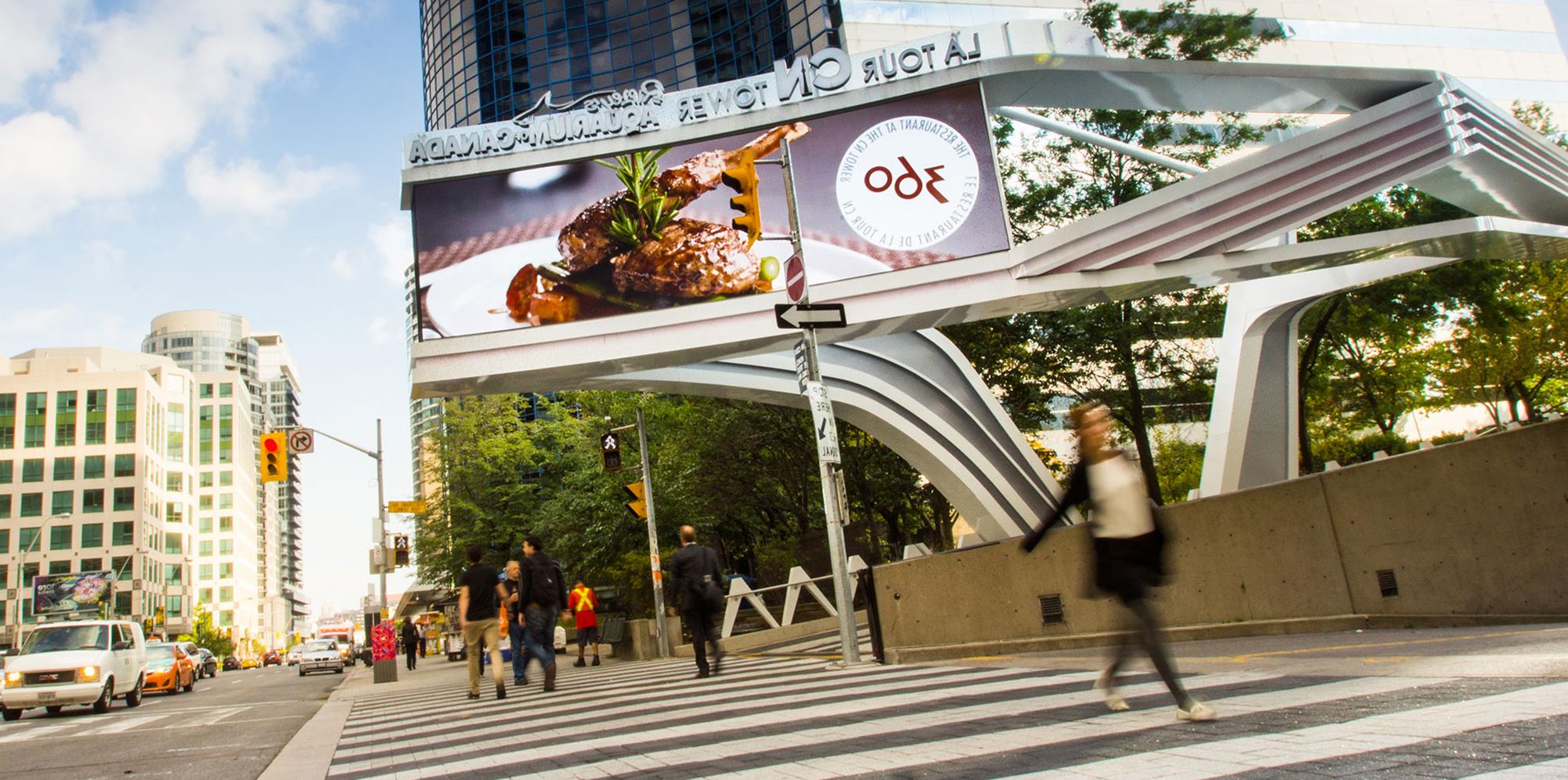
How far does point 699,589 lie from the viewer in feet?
41.9

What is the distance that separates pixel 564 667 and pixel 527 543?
10577 mm

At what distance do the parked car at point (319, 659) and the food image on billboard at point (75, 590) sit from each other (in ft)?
107

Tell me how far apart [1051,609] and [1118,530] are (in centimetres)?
736

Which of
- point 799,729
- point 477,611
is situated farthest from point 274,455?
point 799,729

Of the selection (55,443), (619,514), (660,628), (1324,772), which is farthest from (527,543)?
(55,443)

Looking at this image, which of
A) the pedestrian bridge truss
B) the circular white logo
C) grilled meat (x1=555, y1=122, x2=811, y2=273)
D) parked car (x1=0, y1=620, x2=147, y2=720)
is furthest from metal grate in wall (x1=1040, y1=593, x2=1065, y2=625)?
parked car (x1=0, y1=620, x2=147, y2=720)

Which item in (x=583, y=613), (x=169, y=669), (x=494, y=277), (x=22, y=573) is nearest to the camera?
(x=494, y=277)

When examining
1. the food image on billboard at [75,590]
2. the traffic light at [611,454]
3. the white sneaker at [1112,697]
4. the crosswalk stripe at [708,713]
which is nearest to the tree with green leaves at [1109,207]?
the traffic light at [611,454]

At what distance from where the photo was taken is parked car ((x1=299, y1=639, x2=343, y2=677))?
4359 cm

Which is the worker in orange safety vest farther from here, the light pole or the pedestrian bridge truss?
the light pole

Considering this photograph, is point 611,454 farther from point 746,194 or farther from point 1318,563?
point 1318,563

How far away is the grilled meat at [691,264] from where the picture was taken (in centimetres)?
1883

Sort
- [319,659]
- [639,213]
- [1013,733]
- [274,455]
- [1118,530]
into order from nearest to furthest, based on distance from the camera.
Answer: [1013,733], [1118,530], [639,213], [274,455], [319,659]

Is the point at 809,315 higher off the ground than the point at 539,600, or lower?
higher
